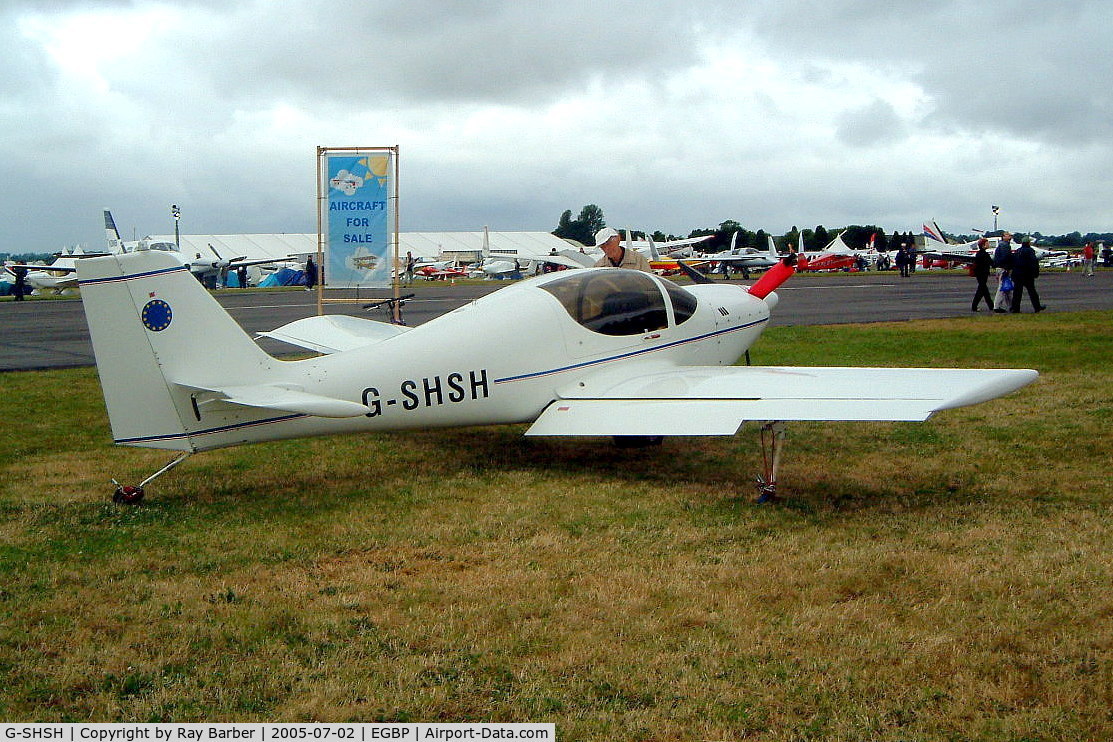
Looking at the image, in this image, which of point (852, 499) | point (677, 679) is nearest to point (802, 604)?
point (677, 679)

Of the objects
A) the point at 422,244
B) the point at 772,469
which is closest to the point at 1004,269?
the point at 772,469

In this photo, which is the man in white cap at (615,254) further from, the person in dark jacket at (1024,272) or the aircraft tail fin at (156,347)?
the person in dark jacket at (1024,272)

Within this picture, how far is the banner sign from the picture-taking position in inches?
564

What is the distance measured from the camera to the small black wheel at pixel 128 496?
6.86 m

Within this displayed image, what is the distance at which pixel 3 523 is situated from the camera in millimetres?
6484

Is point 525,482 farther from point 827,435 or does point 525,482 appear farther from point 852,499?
point 827,435

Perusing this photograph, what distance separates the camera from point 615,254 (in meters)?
11.0

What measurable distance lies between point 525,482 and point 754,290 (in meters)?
3.93

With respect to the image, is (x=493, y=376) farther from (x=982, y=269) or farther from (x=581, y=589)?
(x=982, y=269)

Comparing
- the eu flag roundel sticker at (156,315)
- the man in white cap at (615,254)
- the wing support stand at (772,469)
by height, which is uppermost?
the man in white cap at (615,254)

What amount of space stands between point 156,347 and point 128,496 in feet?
3.92

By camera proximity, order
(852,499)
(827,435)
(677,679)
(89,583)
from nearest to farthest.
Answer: (677,679), (89,583), (852,499), (827,435)

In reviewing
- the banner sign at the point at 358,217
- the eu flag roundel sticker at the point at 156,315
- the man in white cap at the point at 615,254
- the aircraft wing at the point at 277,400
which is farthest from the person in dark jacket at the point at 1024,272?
the eu flag roundel sticker at the point at 156,315

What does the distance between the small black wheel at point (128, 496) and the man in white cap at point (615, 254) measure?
560 centimetres
